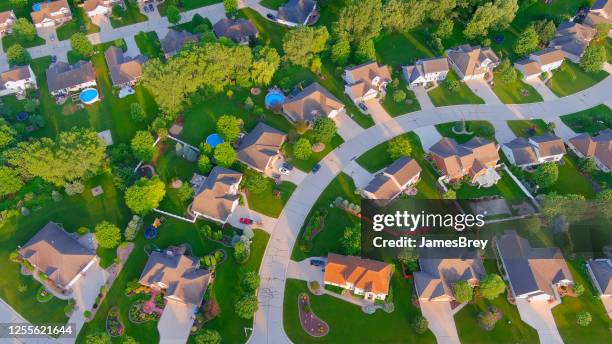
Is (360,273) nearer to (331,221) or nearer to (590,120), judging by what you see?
(331,221)

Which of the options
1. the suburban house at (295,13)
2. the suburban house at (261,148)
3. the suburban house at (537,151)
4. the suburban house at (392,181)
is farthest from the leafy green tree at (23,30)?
the suburban house at (537,151)

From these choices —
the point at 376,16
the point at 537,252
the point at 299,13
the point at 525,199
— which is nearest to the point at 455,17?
the point at 376,16

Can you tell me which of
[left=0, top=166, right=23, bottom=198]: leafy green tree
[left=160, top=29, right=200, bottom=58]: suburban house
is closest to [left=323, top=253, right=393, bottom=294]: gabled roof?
[left=0, top=166, right=23, bottom=198]: leafy green tree

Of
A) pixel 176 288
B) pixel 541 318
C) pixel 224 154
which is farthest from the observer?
pixel 224 154

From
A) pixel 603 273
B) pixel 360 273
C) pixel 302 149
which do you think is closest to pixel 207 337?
pixel 360 273

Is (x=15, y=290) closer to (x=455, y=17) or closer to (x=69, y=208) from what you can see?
(x=69, y=208)

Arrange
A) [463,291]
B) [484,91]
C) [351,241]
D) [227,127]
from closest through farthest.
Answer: [463,291], [351,241], [227,127], [484,91]
